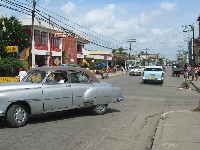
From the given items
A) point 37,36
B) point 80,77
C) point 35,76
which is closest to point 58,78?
point 35,76

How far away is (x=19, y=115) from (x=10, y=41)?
3113 cm

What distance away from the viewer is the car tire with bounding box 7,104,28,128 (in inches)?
352

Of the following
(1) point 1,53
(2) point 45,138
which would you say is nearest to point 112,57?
(1) point 1,53

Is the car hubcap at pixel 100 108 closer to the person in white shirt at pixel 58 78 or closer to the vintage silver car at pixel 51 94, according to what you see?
the vintage silver car at pixel 51 94

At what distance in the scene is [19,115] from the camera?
30.0 feet

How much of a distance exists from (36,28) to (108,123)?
3759 centimetres

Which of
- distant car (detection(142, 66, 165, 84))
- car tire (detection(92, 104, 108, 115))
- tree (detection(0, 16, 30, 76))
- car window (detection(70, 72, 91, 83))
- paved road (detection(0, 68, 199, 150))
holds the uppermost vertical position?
tree (detection(0, 16, 30, 76))

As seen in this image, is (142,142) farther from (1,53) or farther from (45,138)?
(1,53)

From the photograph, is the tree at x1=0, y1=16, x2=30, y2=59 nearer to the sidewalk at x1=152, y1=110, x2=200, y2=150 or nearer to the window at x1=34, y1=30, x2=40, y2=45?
the window at x1=34, y1=30, x2=40, y2=45

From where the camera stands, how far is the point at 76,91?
1057cm

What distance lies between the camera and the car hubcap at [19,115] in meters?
9.09

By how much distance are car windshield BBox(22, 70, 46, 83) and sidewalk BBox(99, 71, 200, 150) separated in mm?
3520

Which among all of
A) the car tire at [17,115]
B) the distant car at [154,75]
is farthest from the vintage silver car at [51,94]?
the distant car at [154,75]

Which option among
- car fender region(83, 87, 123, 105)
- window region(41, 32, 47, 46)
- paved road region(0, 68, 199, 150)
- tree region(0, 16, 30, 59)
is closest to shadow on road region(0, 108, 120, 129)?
paved road region(0, 68, 199, 150)
